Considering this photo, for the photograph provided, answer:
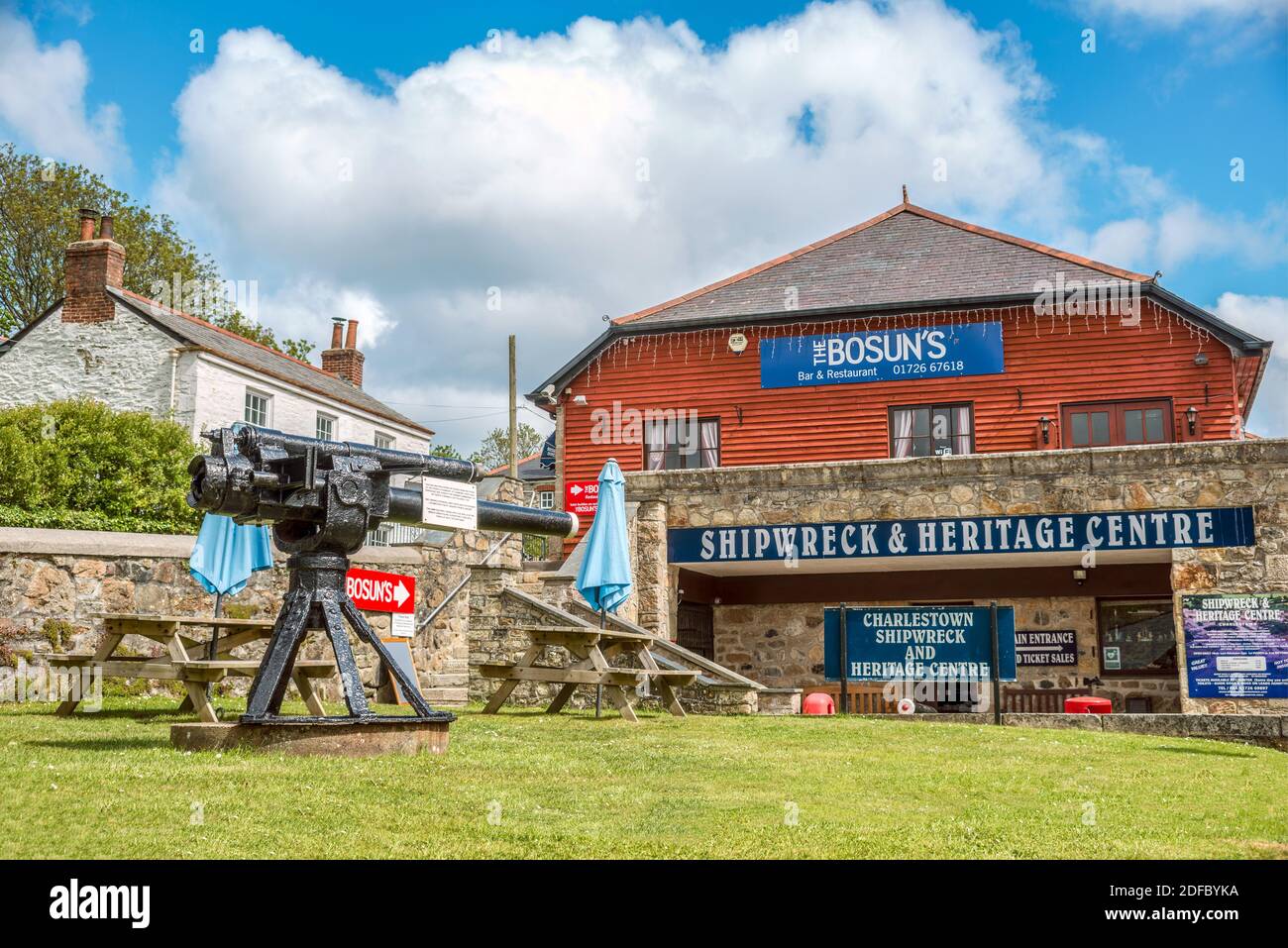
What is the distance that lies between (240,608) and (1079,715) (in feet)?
32.4

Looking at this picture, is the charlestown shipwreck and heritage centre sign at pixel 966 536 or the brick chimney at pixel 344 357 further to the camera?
the brick chimney at pixel 344 357

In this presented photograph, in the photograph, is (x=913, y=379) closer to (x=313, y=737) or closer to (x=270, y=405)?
(x=270, y=405)

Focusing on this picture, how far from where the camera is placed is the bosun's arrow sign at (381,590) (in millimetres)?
14513

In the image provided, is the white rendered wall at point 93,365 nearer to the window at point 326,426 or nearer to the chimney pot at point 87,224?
the chimney pot at point 87,224

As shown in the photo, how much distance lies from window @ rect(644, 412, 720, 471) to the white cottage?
9.18 meters

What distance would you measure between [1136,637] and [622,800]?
1612 cm

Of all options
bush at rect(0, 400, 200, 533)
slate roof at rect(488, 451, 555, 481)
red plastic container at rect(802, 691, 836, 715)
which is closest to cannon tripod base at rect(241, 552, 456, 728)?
red plastic container at rect(802, 691, 836, 715)

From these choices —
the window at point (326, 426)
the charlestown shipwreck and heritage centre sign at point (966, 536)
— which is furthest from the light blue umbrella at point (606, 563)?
the window at point (326, 426)

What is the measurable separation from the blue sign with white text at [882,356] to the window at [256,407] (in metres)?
11.8

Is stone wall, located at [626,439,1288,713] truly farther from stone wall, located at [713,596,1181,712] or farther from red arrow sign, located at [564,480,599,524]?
red arrow sign, located at [564,480,599,524]
